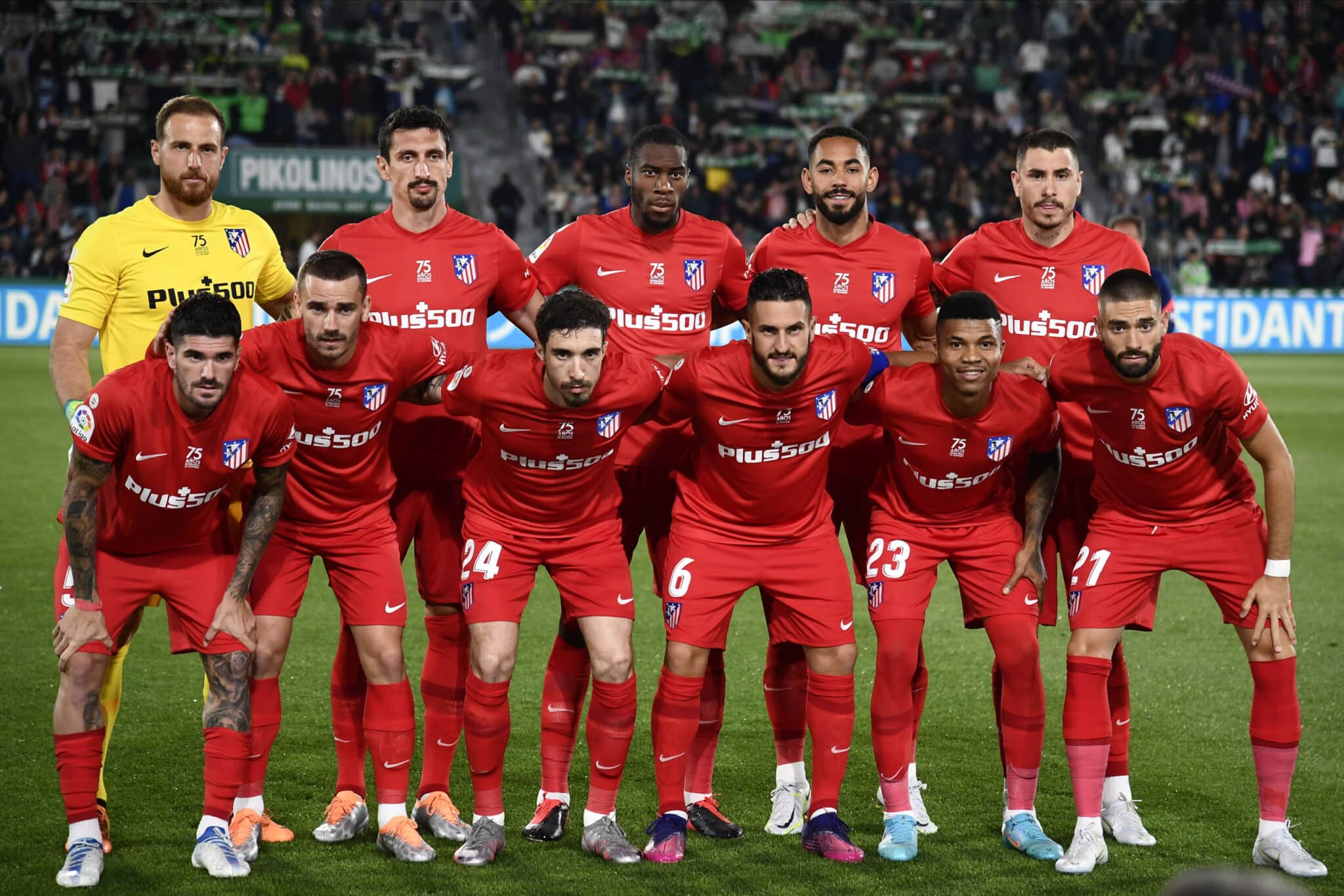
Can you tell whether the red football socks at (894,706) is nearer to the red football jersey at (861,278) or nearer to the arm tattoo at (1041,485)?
the arm tattoo at (1041,485)

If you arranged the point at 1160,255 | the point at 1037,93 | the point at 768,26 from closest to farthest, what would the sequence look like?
the point at 1160,255 < the point at 1037,93 < the point at 768,26

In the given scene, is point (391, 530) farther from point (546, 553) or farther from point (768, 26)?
point (768, 26)

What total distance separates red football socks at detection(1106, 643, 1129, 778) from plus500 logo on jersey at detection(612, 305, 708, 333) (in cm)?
210

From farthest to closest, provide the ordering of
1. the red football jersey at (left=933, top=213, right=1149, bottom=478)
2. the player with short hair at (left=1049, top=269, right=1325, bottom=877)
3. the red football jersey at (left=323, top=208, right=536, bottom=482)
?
the red football jersey at (left=933, top=213, right=1149, bottom=478), the red football jersey at (left=323, top=208, right=536, bottom=482), the player with short hair at (left=1049, top=269, right=1325, bottom=877)

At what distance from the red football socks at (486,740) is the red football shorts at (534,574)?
0.25 meters

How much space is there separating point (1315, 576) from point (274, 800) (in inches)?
277

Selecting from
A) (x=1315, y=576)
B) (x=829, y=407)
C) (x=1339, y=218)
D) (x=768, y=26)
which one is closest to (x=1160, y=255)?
(x=1339, y=218)

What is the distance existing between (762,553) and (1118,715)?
156cm

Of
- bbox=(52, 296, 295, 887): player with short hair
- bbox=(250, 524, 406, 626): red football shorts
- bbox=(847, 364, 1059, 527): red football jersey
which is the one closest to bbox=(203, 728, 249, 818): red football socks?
bbox=(52, 296, 295, 887): player with short hair

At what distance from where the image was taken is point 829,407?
16.8 feet

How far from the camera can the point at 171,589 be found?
4.86 meters

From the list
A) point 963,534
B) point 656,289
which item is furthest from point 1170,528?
point 656,289

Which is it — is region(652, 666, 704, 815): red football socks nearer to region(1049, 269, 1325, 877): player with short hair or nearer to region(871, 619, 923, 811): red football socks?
region(871, 619, 923, 811): red football socks

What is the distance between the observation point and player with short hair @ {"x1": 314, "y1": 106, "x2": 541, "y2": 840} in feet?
17.7
